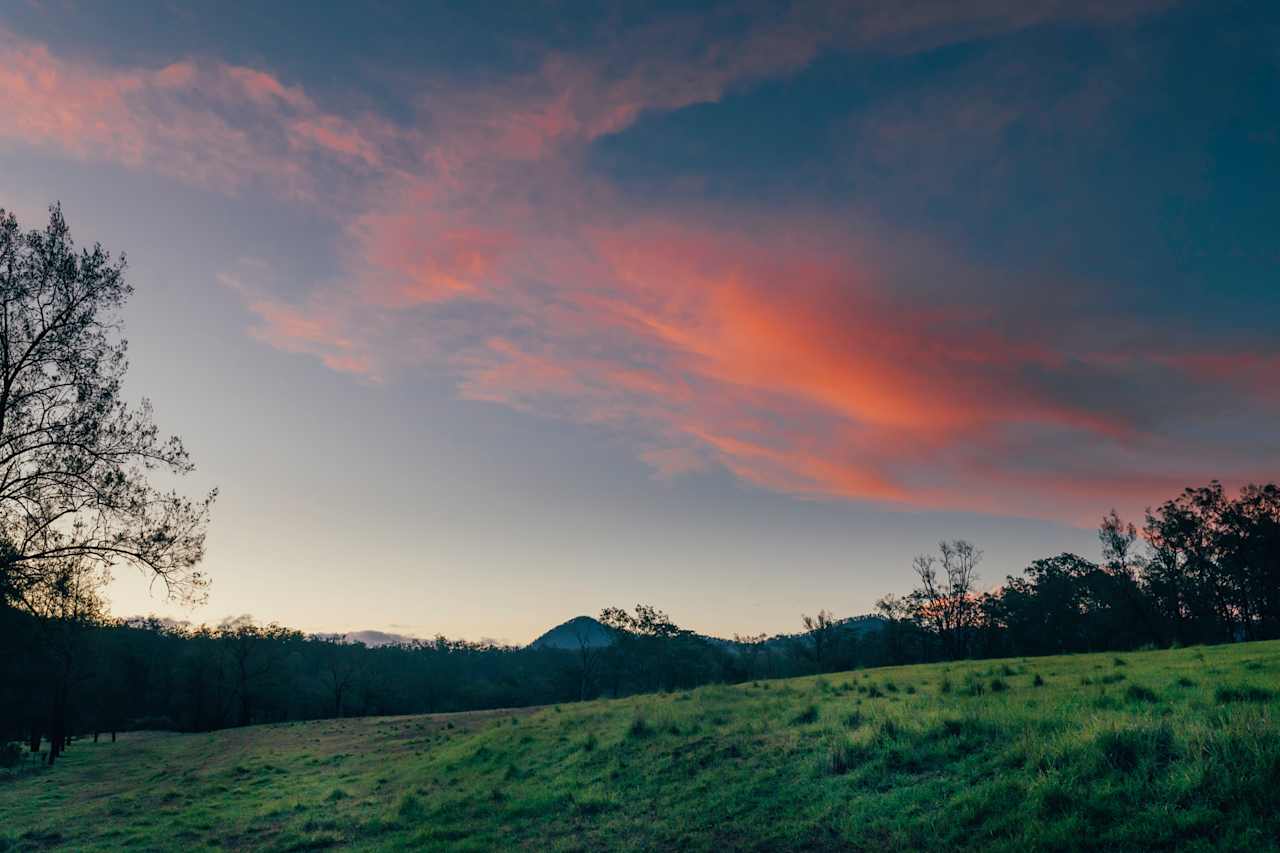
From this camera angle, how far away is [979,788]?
9.63 meters

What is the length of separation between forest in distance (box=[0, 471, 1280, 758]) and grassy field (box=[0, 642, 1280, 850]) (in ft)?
122

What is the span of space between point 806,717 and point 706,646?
422 feet

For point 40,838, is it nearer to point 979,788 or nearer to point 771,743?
point 771,743

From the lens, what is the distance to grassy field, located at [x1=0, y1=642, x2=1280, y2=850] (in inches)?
318

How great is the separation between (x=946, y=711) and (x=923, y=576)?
94.5 m

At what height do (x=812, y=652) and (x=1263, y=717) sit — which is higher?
(x=1263, y=717)

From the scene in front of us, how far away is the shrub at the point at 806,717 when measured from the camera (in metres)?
16.9

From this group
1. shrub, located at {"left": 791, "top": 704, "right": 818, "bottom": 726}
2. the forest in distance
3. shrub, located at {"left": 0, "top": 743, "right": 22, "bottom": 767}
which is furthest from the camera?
the forest in distance

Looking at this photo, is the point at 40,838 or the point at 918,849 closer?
the point at 918,849

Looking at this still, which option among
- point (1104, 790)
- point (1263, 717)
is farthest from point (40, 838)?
point (1263, 717)

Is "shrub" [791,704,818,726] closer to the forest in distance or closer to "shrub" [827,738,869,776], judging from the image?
"shrub" [827,738,869,776]

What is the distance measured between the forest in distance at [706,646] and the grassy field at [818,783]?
3732 cm

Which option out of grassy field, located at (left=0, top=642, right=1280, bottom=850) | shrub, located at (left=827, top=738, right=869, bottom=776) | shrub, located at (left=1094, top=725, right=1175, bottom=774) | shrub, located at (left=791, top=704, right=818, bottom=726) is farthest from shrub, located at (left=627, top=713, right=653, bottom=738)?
shrub, located at (left=1094, top=725, right=1175, bottom=774)

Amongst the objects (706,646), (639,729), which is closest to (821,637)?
(706,646)
